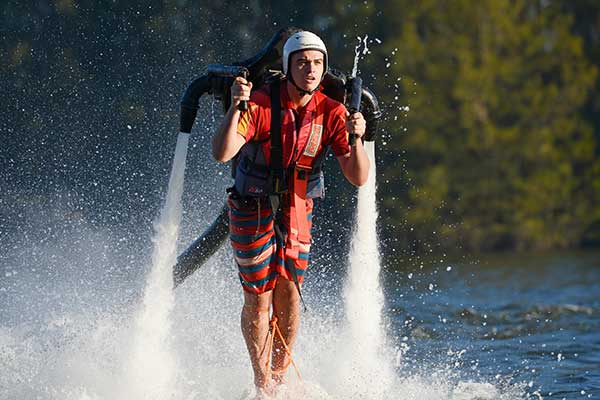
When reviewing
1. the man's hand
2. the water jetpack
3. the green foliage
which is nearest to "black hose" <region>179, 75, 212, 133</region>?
the water jetpack

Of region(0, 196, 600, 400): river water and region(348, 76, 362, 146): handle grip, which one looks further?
region(0, 196, 600, 400): river water

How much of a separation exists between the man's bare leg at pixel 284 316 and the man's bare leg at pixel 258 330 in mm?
68

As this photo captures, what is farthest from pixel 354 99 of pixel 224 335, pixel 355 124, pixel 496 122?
pixel 496 122

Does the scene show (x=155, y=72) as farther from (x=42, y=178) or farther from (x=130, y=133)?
(x=42, y=178)

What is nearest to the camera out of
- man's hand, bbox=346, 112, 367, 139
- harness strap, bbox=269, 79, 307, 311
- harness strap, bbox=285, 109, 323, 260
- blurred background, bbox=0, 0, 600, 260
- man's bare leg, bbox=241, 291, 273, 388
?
man's hand, bbox=346, 112, 367, 139

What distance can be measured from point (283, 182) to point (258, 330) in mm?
811

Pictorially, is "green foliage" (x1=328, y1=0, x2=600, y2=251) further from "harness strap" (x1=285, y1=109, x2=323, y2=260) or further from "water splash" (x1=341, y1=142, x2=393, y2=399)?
"harness strap" (x1=285, y1=109, x2=323, y2=260)

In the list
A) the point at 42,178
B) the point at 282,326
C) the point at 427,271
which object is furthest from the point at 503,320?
the point at 42,178

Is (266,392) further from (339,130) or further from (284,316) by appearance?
(339,130)

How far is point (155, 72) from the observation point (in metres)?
16.7

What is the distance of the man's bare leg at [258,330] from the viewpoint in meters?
5.77

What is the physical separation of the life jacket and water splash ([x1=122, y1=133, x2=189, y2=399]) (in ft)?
1.39

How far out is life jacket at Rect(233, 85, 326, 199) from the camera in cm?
561

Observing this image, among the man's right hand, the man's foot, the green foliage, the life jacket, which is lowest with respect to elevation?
the man's foot
